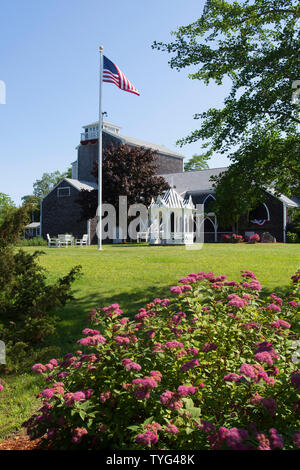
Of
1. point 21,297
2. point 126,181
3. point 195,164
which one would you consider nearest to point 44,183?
point 195,164

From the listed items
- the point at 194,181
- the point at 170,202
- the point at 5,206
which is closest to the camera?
the point at 5,206

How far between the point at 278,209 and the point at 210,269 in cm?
2383

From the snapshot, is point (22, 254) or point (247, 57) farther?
point (247, 57)

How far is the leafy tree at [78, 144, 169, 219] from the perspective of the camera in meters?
29.3

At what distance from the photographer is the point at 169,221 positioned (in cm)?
2584

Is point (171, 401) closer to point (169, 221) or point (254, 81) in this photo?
point (254, 81)

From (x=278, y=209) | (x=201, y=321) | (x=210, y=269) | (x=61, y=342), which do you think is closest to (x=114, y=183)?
(x=278, y=209)

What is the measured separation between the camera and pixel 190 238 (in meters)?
26.3

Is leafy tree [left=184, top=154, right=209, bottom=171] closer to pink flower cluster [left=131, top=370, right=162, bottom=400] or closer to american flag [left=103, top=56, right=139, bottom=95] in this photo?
american flag [left=103, top=56, right=139, bottom=95]

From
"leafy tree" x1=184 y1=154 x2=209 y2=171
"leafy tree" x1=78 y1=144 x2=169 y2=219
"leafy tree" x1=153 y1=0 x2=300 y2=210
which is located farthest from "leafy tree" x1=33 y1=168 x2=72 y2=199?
"leafy tree" x1=153 y1=0 x2=300 y2=210

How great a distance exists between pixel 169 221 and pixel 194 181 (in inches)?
579

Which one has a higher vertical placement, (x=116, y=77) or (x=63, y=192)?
(x=116, y=77)

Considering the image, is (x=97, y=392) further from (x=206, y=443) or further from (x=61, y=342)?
(x=61, y=342)

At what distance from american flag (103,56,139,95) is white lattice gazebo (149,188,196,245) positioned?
26.3 feet
